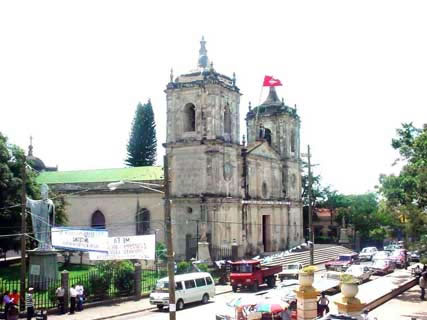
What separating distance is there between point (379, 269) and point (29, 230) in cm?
2387

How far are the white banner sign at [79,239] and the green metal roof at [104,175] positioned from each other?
72.8 feet

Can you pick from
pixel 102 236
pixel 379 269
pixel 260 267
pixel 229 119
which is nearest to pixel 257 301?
pixel 102 236

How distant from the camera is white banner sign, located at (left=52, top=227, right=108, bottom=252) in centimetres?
2419

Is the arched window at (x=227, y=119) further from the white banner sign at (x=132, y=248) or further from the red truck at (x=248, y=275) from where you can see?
the white banner sign at (x=132, y=248)

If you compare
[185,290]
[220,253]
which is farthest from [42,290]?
[220,253]

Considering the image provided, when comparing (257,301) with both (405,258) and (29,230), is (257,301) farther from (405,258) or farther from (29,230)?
(405,258)

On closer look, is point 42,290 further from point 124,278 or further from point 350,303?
point 350,303

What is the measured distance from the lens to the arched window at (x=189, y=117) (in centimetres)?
4288

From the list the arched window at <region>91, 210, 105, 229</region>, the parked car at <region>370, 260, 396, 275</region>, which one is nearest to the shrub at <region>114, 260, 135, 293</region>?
the parked car at <region>370, 260, 396, 275</region>

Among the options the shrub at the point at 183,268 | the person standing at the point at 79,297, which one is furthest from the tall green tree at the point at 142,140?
the person standing at the point at 79,297

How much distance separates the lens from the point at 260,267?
31719 mm

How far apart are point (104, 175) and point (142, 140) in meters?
24.7

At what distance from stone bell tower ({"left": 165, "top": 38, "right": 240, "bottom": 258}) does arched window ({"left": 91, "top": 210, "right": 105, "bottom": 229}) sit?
31.1 ft

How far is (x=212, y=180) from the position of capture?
4119 centimetres
